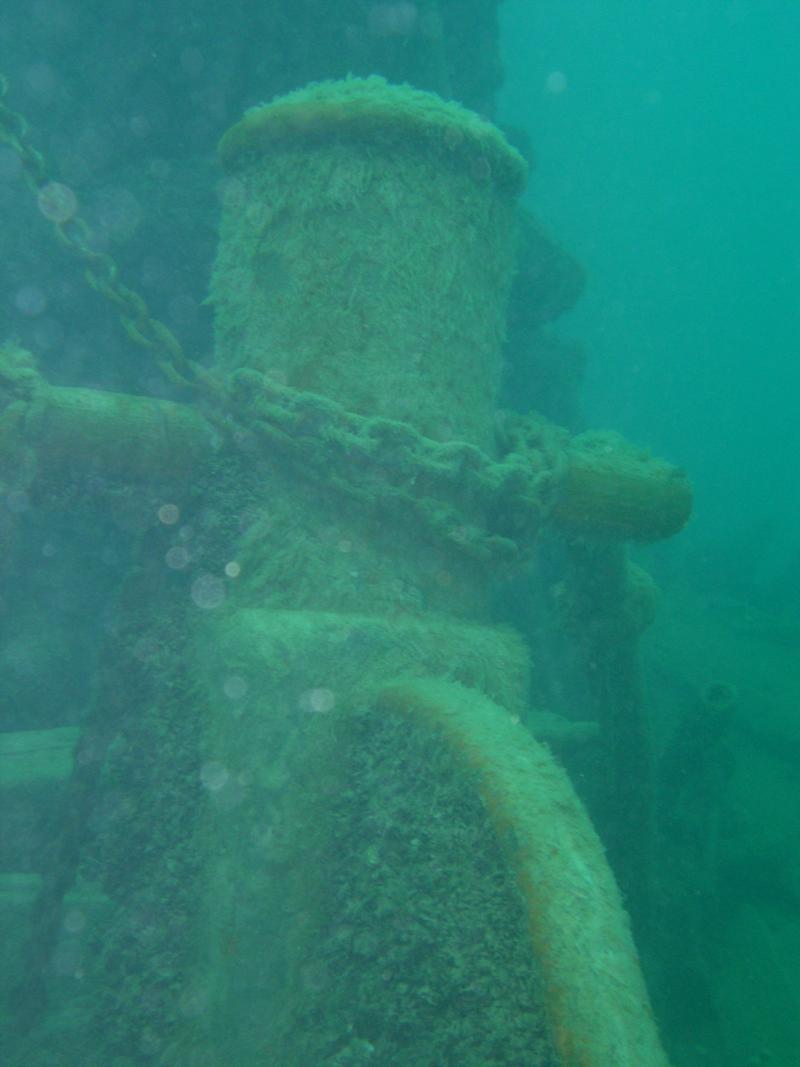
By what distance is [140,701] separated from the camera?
7.39 feet

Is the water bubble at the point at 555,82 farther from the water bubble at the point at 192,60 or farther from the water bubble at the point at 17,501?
the water bubble at the point at 17,501

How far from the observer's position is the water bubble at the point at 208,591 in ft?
7.21

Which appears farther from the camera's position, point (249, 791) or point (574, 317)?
point (574, 317)

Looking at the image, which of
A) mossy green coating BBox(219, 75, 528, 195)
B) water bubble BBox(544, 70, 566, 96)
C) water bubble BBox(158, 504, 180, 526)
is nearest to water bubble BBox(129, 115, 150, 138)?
mossy green coating BBox(219, 75, 528, 195)

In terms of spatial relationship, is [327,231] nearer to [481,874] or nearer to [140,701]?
[140,701]

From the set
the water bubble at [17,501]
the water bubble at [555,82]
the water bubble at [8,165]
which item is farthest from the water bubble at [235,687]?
the water bubble at [555,82]

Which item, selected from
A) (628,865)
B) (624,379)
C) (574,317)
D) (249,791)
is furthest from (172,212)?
(624,379)

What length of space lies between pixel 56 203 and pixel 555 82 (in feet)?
372

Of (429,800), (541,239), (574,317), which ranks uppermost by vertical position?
(574,317)

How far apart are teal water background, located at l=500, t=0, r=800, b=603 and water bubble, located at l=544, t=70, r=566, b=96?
262 millimetres

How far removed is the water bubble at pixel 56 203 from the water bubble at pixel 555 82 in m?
111

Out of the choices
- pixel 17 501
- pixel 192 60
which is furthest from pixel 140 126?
pixel 17 501

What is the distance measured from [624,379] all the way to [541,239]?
87.9 meters

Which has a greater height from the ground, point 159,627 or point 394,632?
point 394,632
